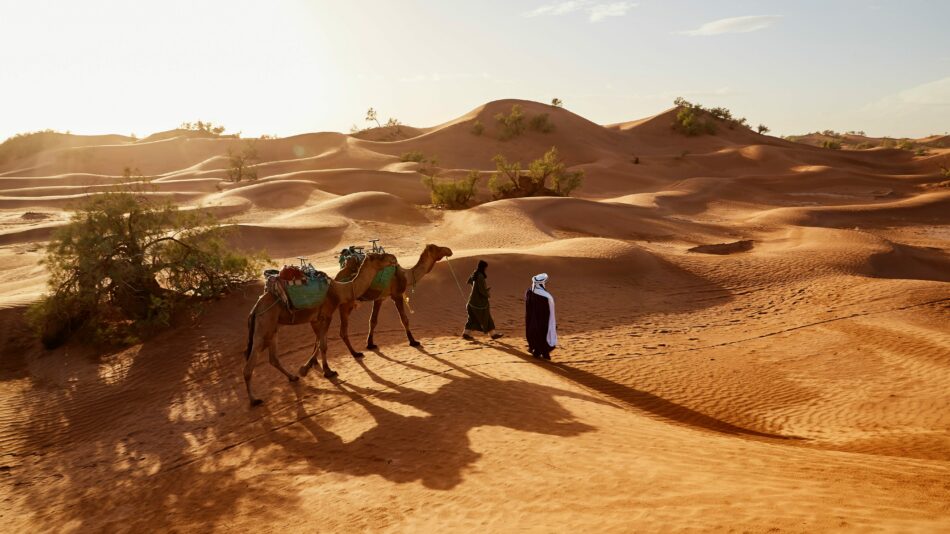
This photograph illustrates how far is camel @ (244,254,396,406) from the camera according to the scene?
8.70 metres

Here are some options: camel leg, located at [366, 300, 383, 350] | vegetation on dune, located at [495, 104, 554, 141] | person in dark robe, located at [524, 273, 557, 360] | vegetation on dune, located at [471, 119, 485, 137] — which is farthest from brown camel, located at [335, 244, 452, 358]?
vegetation on dune, located at [471, 119, 485, 137]

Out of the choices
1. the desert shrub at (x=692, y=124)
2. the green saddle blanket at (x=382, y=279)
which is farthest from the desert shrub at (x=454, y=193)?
the desert shrub at (x=692, y=124)

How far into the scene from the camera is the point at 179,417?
8758mm

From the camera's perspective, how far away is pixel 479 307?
11.5 m

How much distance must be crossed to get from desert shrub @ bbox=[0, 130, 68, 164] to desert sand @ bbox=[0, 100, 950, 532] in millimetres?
45646

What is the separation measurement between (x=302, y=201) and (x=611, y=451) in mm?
29014

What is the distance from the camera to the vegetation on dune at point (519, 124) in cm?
5966

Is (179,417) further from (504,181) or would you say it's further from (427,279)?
(504,181)

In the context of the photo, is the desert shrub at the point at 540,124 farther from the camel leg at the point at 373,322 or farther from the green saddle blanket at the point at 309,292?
the green saddle blanket at the point at 309,292

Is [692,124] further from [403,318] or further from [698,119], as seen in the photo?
[403,318]

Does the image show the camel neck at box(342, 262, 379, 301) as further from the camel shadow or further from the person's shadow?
the camel shadow

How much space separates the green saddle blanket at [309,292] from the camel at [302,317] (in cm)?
11

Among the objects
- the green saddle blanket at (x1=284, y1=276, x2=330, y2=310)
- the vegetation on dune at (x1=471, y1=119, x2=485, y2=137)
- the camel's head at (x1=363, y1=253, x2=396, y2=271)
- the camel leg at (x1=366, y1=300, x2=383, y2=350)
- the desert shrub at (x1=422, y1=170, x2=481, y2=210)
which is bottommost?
the camel leg at (x1=366, y1=300, x2=383, y2=350)

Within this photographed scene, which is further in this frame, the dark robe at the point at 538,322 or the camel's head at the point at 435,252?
the camel's head at the point at 435,252
